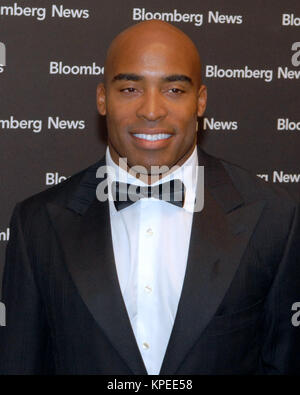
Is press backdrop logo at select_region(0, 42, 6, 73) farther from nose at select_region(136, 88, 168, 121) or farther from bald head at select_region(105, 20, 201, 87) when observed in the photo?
nose at select_region(136, 88, 168, 121)

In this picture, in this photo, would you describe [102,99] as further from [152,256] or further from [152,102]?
[152,256]

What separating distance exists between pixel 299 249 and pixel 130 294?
51 cm

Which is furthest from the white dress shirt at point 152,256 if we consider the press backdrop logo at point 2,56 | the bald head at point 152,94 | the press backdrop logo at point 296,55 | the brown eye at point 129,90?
the press backdrop logo at point 296,55

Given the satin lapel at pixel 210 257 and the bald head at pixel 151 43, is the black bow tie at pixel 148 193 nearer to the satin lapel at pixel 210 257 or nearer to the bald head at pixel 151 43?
the satin lapel at pixel 210 257

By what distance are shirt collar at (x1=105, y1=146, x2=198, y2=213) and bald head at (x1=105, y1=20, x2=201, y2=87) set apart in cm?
24

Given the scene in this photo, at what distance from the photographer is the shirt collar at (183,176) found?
204cm

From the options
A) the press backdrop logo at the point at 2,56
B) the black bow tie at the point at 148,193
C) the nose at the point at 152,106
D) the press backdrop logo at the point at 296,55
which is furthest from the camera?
the press backdrop logo at the point at 296,55

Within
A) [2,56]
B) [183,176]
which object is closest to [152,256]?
[183,176]

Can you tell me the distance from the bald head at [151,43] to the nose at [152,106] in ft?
0.39

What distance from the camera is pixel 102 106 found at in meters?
2.06
